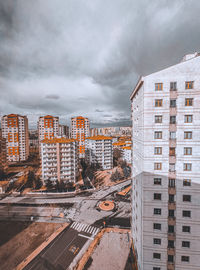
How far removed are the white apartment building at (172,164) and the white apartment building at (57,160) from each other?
40657mm

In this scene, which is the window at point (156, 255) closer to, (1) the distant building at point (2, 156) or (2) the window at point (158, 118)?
(2) the window at point (158, 118)

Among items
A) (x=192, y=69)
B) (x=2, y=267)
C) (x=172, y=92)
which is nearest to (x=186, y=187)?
(x=172, y=92)

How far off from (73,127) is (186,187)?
297 feet

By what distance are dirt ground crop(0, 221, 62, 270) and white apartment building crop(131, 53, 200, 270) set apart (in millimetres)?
24116

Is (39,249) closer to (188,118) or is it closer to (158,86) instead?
(188,118)

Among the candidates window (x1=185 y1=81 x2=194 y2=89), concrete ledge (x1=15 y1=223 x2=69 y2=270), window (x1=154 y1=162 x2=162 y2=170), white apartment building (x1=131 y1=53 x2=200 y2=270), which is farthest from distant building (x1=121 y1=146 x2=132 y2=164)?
window (x1=185 y1=81 x2=194 y2=89)

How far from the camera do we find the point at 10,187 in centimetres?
5150

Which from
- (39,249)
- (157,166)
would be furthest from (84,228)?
(157,166)

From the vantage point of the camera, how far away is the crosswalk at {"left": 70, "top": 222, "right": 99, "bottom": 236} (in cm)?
2884

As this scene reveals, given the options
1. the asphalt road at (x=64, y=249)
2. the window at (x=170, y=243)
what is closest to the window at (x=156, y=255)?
the window at (x=170, y=243)

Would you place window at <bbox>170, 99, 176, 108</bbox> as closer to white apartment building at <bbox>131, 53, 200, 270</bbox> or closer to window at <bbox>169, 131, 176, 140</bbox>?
white apartment building at <bbox>131, 53, 200, 270</bbox>

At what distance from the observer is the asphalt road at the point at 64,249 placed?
21.6 metres

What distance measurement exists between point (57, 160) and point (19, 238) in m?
27.4

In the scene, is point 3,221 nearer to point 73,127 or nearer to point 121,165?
point 121,165
